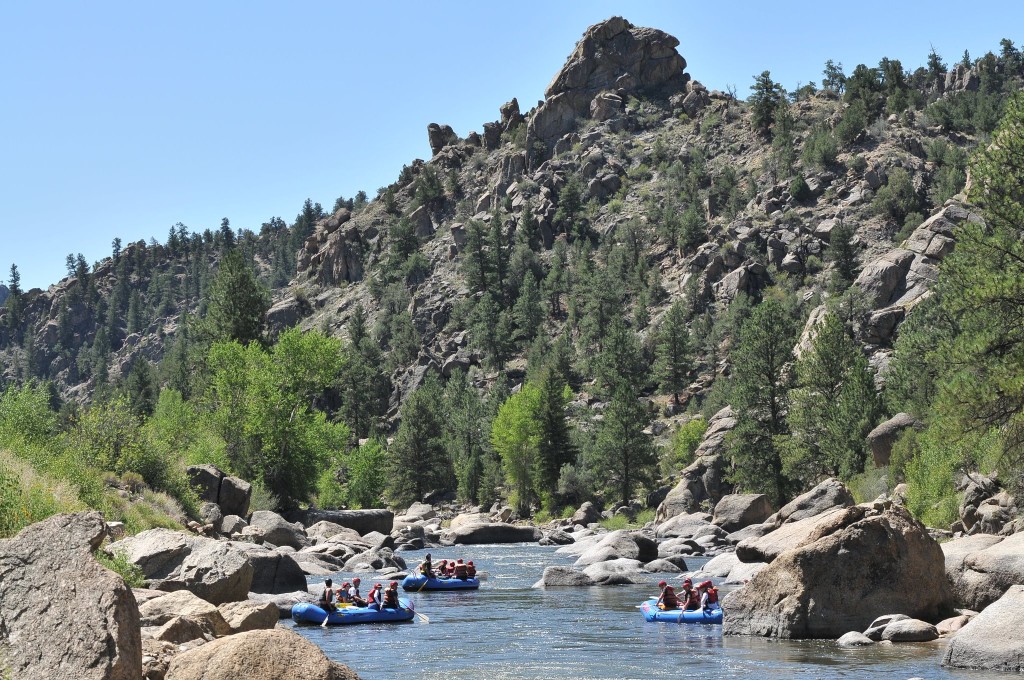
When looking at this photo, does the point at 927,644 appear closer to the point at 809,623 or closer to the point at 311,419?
the point at 809,623

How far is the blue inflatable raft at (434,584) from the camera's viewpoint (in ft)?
114

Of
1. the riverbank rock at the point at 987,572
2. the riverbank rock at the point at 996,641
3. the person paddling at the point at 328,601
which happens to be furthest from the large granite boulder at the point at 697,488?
the riverbank rock at the point at 996,641

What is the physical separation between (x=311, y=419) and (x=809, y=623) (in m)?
40.4

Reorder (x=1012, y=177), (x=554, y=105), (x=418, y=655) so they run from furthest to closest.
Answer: (x=554, y=105)
(x=1012, y=177)
(x=418, y=655)

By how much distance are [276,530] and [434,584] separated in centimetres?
941

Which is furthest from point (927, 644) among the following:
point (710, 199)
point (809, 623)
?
point (710, 199)

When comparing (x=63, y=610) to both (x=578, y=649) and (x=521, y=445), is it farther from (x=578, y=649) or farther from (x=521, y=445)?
(x=521, y=445)

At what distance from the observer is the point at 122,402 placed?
3797 centimetres

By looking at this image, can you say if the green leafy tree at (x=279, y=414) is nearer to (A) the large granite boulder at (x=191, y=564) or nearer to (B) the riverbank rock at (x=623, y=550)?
(B) the riverbank rock at (x=623, y=550)

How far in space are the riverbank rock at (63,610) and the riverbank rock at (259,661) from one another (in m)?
0.86

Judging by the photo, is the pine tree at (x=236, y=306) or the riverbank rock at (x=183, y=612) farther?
the pine tree at (x=236, y=306)

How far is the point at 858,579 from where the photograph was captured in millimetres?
21062

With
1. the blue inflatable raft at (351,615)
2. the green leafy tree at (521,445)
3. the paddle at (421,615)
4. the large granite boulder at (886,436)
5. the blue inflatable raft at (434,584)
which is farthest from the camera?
the green leafy tree at (521,445)

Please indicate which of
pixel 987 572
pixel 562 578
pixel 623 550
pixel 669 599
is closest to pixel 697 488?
pixel 623 550
